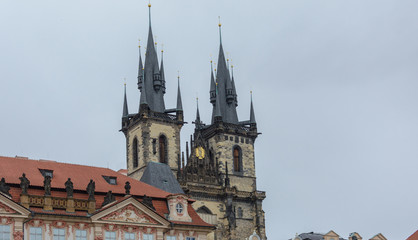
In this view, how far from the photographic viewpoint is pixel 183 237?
50.1 meters

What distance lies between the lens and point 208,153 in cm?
10019

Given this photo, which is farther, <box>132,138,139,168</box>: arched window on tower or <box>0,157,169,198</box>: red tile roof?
<box>132,138,139,168</box>: arched window on tower

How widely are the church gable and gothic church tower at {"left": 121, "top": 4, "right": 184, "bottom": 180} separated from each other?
45251 mm

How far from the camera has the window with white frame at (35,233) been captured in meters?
44.6

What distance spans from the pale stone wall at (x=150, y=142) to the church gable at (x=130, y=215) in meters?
45.4

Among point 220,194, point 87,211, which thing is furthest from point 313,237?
point 87,211

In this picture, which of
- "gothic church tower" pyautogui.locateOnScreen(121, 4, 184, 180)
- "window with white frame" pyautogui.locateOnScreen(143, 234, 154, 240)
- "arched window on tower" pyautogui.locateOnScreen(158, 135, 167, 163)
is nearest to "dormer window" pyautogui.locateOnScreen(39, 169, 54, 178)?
"window with white frame" pyautogui.locateOnScreen(143, 234, 154, 240)

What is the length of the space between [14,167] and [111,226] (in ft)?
24.6

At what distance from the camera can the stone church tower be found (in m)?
95.2

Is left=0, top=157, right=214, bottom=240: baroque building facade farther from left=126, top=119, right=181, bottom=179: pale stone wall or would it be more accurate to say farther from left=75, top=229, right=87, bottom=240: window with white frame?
left=126, top=119, right=181, bottom=179: pale stone wall

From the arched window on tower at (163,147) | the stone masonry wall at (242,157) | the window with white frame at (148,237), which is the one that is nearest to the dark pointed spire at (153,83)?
the arched window on tower at (163,147)

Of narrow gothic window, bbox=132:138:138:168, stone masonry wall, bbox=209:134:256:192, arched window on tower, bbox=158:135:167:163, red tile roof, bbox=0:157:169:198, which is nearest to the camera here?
red tile roof, bbox=0:157:169:198

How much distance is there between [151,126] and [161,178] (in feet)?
86.8

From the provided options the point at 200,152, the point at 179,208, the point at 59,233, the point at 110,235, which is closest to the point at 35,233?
the point at 59,233
